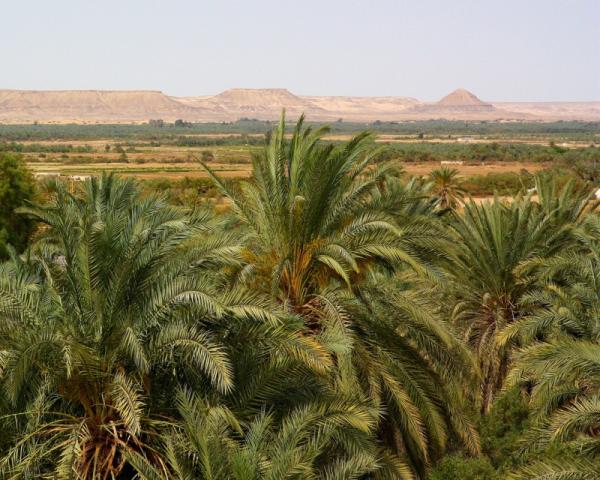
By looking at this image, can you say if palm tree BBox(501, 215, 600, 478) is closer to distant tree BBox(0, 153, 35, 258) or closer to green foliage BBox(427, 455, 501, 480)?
green foliage BBox(427, 455, 501, 480)

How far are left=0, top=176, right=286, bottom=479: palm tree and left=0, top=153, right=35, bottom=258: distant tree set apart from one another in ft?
81.8

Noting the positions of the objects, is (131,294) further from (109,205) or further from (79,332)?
(109,205)

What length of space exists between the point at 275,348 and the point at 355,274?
7.22 ft

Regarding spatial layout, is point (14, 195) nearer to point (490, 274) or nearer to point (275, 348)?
point (490, 274)

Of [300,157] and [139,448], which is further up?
[300,157]

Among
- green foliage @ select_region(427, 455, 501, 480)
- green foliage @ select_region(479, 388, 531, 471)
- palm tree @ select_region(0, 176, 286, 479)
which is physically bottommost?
green foliage @ select_region(479, 388, 531, 471)

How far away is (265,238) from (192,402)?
9.42 feet

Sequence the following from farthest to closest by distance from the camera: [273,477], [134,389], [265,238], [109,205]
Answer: [109,205] → [265,238] → [134,389] → [273,477]

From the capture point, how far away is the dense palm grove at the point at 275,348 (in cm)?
744

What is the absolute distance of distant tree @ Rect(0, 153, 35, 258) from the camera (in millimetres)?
33125

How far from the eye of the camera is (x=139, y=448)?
7.61m

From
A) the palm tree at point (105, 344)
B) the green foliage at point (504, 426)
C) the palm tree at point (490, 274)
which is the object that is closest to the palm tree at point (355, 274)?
the green foliage at point (504, 426)

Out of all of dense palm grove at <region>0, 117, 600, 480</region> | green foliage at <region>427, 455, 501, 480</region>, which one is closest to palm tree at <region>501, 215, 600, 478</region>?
dense palm grove at <region>0, 117, 600, 480</region>

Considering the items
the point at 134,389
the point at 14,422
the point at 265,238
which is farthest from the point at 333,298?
the point at 14,422
